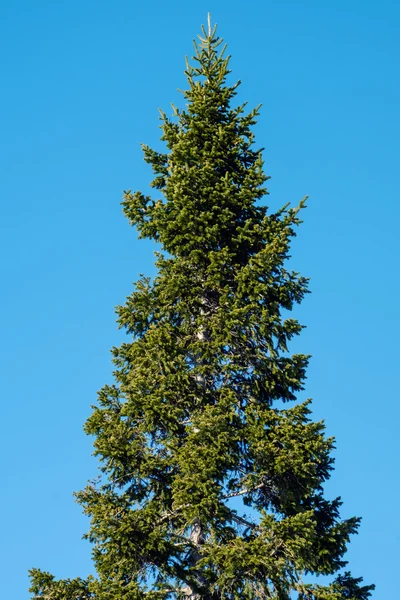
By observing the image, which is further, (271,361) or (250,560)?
(271,361)

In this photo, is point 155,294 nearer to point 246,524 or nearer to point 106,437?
point 106,437

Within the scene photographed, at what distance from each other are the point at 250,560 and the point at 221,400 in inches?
148

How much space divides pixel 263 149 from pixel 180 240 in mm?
3839

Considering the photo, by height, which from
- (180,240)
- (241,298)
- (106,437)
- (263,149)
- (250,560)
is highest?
(263,149)

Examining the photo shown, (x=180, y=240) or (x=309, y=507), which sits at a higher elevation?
(x=180, y=240)

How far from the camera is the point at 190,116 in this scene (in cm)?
2686

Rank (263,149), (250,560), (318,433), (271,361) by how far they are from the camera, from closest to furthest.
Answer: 1. (250,560)
2. (318,433)
3. (271,361)
4. (263,149)

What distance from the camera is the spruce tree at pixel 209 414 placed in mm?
20516

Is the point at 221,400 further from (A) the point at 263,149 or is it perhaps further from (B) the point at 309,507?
(A) the point at 263,149

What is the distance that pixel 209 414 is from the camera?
21.3 meters

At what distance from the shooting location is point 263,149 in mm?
26469

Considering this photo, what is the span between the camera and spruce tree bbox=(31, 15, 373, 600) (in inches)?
808

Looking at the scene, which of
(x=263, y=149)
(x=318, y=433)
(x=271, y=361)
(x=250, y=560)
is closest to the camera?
(x=250, y=560)

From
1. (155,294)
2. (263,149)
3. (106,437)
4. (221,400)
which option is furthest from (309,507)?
(263,149)
